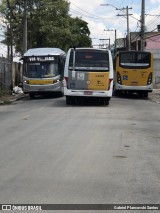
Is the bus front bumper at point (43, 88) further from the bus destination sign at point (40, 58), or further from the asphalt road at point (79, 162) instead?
the asphalt road at point (79, 162)

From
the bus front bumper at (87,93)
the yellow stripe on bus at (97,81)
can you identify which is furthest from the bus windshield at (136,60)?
the bus front bumper at (87,93)

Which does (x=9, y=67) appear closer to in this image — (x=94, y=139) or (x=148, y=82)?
(x=148, y=82)

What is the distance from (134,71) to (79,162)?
22.2 m

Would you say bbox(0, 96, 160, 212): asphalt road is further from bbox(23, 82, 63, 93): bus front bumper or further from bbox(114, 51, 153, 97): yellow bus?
bbox(114, 51, 153, 97): yellow bus

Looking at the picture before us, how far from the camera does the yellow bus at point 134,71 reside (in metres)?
30.4

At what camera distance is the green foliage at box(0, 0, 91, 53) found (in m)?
46.1

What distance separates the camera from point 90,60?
22.5 metres

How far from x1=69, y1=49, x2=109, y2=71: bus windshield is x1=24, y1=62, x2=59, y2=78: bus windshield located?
646 centimetres

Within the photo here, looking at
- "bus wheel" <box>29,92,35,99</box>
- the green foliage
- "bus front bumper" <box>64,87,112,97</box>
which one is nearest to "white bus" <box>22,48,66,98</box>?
"bus wheel" <box>29,92,35,99</box>

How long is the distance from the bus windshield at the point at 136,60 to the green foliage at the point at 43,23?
16.7 meters

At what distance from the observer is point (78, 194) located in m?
6.58

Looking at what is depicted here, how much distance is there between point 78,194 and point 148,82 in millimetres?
24387

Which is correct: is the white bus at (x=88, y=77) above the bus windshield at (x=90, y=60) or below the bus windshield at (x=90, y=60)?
below

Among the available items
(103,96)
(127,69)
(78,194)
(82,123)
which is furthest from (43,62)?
(78,194)
